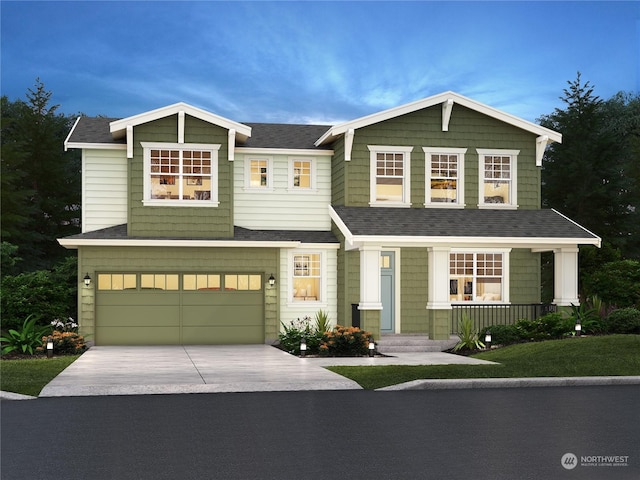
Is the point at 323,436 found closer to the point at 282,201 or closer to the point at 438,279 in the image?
the point at 438,279

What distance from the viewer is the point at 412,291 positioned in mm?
28125

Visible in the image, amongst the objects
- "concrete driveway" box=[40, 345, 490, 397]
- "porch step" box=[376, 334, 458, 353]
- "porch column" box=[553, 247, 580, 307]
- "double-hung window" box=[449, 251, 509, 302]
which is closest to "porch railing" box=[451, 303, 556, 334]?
"double-hung window" box=[449, 251, 509, 302]

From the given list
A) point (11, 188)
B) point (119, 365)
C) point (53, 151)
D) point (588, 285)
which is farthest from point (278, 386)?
point (53, 151)

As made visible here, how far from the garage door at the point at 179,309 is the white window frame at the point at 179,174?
218 centimetres

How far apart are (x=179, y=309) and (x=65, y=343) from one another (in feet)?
13.9

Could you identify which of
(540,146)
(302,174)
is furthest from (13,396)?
(540,146)

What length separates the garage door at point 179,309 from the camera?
27172mm

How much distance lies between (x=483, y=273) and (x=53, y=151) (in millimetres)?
25338

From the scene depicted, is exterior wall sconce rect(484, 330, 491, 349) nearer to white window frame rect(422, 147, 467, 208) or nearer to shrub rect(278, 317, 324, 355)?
shrub rect(278, 317, 324, 355)

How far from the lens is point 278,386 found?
1664 centimetres

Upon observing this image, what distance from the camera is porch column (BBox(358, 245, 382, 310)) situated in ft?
83.4

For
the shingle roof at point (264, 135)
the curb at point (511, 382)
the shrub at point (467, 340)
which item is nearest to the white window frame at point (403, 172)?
the shingle roof at point (264, 135)

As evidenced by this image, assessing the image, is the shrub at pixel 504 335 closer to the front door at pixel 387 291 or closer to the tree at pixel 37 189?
the front door at pixel 387 291

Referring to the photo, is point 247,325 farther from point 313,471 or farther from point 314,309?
point 313,471
